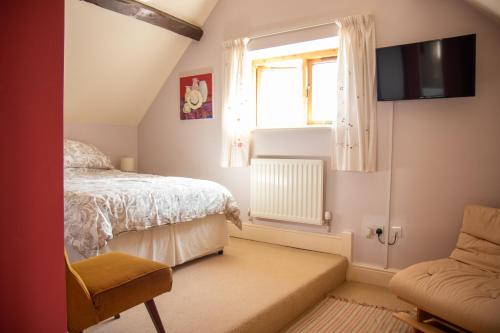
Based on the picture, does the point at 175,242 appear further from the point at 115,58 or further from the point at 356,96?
the point at 115,58

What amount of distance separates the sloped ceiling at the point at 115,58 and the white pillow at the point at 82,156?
41 centimetres

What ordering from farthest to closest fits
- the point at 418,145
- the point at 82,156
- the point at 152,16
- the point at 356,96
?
the point at 82,156
the point at 152,16
the point at 356,96
the point at 418,145

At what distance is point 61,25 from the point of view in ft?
2.38

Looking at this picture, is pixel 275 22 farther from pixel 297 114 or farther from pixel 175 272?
pixel 175 272

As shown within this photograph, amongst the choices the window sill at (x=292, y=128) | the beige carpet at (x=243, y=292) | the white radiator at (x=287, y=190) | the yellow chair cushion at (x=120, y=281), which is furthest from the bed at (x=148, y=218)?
the window sill at (x=292, y=128)

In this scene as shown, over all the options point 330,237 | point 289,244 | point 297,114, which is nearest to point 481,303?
point 330,237

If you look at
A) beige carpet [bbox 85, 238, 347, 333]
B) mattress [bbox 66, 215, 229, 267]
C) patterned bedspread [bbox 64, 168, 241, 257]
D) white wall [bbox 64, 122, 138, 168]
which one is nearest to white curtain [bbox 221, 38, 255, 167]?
patterned bedspread [bbox 64, 168, 241, 257]

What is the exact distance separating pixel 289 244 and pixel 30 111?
286 cm

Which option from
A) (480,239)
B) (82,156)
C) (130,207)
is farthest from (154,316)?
(82,156)

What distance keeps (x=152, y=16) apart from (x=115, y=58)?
654 millimetres

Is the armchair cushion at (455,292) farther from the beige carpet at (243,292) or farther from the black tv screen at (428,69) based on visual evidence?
the black tv screen at (428,69)

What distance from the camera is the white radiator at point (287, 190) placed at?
309 centimetres

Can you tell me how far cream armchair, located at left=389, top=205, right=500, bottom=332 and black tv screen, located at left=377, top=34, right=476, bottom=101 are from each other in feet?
2.72

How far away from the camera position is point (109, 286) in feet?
4.66
